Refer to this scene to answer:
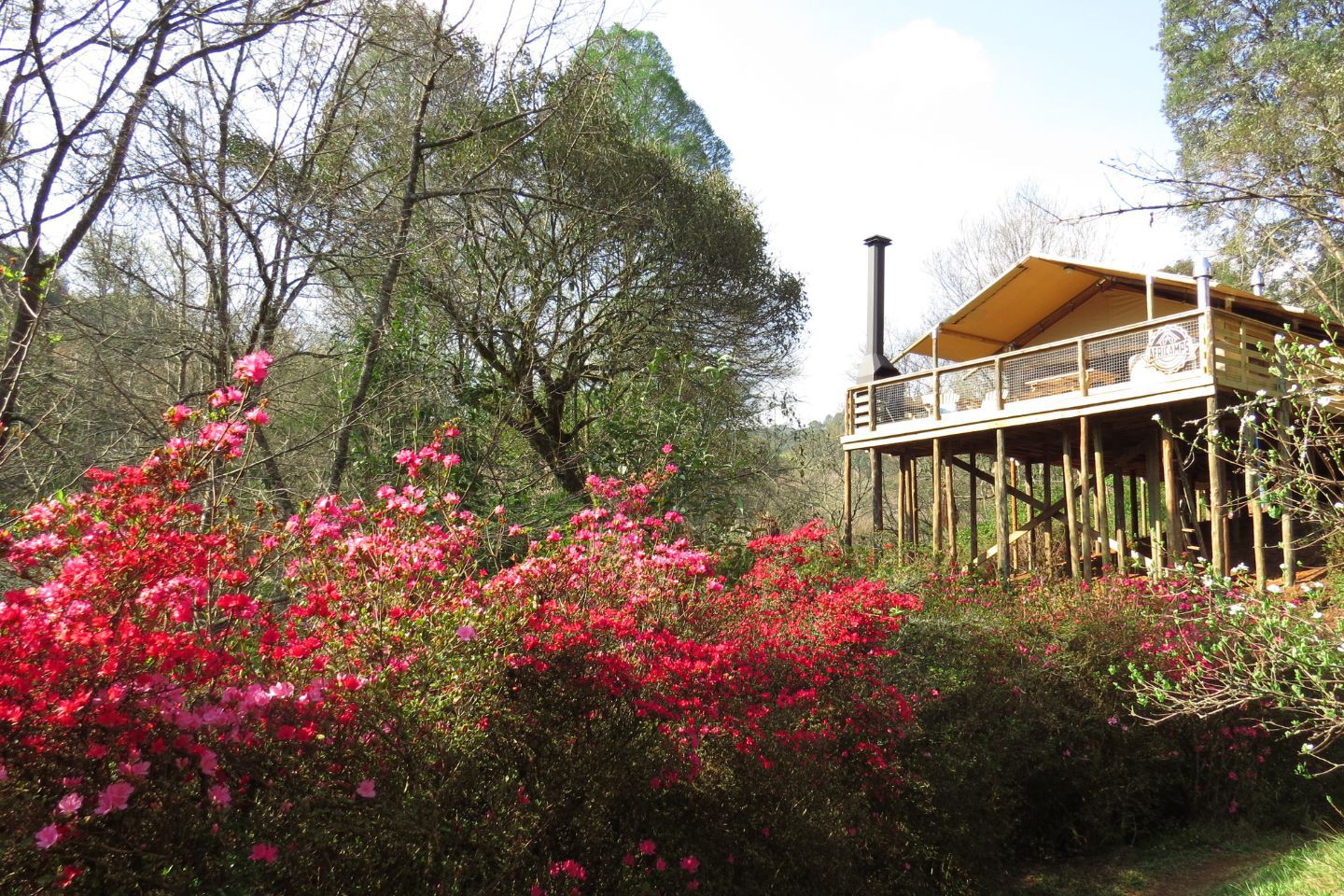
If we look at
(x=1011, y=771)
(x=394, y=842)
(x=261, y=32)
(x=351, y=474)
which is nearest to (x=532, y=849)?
(x=394, y=842)

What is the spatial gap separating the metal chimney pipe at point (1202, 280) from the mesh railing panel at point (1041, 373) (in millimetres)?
1696

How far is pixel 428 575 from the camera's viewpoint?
382cm

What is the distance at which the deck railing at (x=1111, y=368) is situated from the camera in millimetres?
10938

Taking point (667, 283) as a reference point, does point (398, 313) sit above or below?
below

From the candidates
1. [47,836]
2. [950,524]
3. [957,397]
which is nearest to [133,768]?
[47,836]

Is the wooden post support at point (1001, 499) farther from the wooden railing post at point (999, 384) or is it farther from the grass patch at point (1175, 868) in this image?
the grass patch at point (1175, 868)

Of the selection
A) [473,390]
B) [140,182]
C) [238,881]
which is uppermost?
[140,182]

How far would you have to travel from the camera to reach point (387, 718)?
317 cm

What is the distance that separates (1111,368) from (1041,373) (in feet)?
3.72

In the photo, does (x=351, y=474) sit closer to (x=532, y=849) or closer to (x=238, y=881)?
(x=532, y=849)

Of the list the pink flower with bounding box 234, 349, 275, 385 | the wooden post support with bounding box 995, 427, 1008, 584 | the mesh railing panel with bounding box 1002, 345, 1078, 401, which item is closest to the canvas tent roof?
the mesh railing panel with bounding box 1002, 345, 1078, 401

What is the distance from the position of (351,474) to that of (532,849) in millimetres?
6615

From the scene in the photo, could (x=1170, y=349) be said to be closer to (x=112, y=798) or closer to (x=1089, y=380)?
(x=1089, y=380)

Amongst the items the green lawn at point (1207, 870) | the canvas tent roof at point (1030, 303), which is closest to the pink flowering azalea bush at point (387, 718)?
the green lawn at point (1207, 870)
